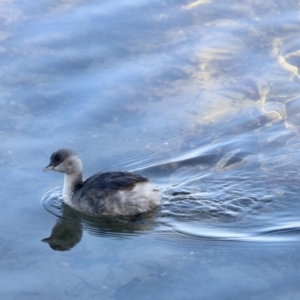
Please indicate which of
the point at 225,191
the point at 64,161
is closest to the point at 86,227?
the point at 64,161

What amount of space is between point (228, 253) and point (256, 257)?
25 cm

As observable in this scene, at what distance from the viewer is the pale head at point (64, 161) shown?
8547 mm

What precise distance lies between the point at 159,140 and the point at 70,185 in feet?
4.18

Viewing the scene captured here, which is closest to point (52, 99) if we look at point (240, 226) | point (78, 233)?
point (78, 233)

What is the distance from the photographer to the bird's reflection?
25.9 ft

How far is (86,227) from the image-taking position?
8.25 metres

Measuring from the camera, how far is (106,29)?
37.8 feet

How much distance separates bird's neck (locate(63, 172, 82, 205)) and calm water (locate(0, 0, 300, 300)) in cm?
11

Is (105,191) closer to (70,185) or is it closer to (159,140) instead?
(70,185)

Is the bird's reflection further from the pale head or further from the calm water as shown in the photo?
the pale head

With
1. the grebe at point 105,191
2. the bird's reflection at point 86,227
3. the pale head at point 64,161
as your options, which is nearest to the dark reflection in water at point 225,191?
the bird's reflection at point 86,227

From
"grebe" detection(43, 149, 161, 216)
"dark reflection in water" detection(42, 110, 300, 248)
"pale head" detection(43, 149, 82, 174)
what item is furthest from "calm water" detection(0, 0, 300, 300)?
"pale head" detection(43, 149, 82, 174)

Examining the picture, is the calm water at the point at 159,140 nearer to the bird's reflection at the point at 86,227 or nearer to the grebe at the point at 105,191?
the bird's reflection at the point at 86,227

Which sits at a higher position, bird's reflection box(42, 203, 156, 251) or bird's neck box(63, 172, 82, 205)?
bird's neck box(63, 172, 82, 205)
